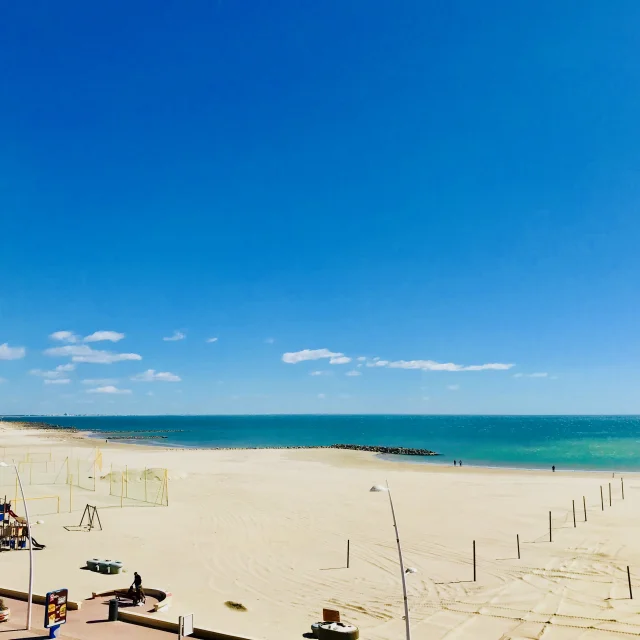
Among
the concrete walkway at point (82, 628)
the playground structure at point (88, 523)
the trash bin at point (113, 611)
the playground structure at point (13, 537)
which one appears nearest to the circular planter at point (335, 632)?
the concrete walkway at point (82, 628)

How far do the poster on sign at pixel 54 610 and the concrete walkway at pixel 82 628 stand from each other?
18.9 inches

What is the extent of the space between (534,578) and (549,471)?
51.6 m

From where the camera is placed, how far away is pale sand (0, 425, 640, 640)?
18.8 meters

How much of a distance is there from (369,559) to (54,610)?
14990 mm

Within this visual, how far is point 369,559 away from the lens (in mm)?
26125

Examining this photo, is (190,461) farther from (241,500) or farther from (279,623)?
(279,623)

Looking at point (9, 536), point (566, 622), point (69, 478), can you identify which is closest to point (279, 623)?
point (566, 622)

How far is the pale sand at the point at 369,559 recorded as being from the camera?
61.5 feet

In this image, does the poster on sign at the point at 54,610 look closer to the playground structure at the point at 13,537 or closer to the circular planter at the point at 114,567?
the circular planter at the point at 114,567

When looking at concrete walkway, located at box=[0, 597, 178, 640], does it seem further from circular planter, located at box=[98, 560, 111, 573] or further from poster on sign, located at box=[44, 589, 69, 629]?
circular planter, located at box=[98, 560, 111, 573]

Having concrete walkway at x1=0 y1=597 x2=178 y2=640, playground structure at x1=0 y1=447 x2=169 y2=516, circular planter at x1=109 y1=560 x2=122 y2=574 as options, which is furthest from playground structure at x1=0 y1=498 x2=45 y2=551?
concrete walkway at x1=0 y1=597 x2=178 y2=640

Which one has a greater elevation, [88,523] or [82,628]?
[82,628]

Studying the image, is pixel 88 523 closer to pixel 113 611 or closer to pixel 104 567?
pixel 104 567

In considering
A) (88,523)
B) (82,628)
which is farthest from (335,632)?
(88,523)
